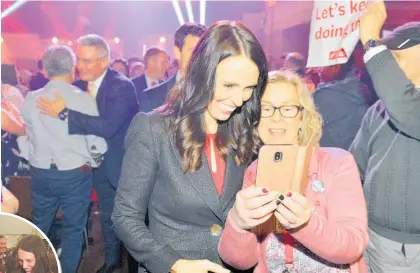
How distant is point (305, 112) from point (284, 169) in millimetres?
677

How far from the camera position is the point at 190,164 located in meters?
1.81

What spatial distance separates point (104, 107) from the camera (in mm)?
3980

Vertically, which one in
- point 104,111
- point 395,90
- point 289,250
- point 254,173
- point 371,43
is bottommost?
point 289,250

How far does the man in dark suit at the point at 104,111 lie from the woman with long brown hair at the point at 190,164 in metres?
2.10

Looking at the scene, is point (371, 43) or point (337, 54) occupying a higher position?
point (371, 43)

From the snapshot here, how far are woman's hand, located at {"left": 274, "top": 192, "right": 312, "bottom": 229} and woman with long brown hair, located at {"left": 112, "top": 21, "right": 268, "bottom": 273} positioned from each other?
0.47m

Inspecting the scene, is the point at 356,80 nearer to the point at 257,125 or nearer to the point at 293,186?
the point at 257,125

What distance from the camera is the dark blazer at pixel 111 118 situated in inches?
151

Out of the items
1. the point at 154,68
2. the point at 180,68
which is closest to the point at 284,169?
the point at 180,68

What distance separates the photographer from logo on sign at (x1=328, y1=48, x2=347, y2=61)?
330cm

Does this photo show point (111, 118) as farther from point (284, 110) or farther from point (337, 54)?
point (284, 110)

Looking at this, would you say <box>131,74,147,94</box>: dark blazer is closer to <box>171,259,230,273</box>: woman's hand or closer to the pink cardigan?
the pink cardigan

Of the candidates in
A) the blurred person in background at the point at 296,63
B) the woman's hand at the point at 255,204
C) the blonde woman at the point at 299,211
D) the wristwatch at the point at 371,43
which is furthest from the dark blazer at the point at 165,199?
the blurred person in background at the point at 296,63

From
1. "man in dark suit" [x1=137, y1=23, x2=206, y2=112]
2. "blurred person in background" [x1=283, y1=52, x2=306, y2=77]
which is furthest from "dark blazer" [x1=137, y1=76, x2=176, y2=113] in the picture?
"blurred person in background" [x1=283, y1=52, x2=306, y2=77]
